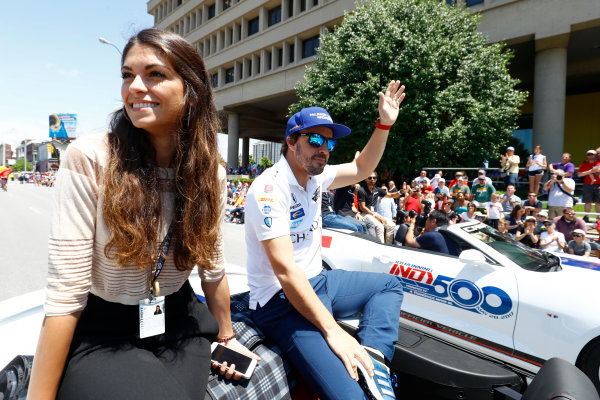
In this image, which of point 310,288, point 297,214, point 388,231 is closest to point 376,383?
point 310,288

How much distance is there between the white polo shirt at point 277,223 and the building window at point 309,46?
90.8 ft

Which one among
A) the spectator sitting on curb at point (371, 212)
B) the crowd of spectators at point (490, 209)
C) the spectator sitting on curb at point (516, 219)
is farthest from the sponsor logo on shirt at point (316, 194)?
the spectator sitting on curb at point (516, 219)

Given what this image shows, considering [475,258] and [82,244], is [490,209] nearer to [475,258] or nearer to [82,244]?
[475,258]

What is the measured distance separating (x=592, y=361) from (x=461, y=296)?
41.7 inches

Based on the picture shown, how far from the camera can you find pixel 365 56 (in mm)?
14977

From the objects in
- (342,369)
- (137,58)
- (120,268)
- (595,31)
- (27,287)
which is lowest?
(27,287)

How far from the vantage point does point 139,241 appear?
123 centimetres

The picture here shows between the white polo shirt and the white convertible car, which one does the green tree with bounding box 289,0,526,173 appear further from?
the white polo shirt

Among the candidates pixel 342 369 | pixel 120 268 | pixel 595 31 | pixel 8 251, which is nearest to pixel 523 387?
pixel 342 369

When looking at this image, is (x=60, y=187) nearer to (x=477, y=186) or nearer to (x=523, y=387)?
(x=523, y=387)

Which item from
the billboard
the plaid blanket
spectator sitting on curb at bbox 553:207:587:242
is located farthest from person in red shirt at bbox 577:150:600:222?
the billboard

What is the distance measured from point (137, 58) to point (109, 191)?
52 cm

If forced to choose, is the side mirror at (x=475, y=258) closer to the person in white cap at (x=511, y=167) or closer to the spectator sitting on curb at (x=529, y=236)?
the spectator sitting on curb at (x=529, y=236)

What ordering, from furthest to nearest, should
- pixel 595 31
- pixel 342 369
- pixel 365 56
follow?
pixel 595 31 → pixel 365 56 → pixel 342 369
